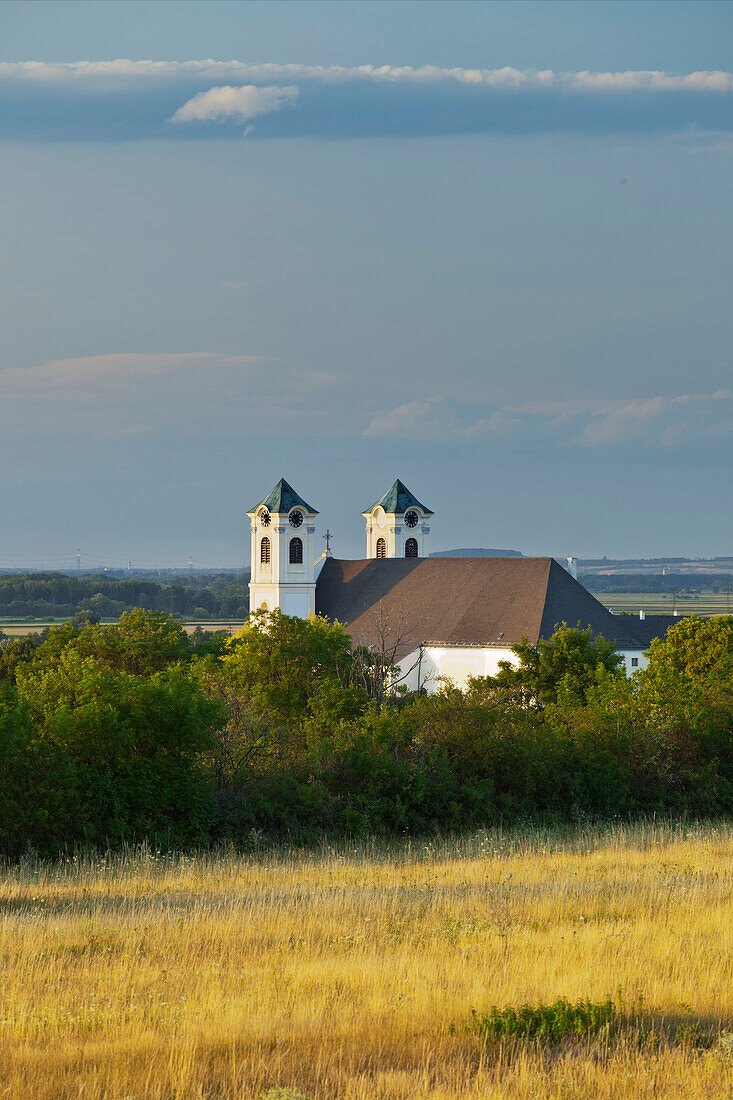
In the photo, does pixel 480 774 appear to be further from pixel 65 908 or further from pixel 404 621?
pixel 404 621

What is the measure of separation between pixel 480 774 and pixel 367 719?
306 centimetres

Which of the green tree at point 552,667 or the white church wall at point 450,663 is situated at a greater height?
the green tree at point 552,667

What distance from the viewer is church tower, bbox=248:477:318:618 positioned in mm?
84375

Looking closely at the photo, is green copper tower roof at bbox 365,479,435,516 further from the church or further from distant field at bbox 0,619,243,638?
distant field at bbox 0,619,243,638

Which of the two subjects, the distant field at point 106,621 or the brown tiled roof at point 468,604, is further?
the distant field at point 106,621

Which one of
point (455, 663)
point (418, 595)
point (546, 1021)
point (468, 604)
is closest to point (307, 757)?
point (546, 1021)

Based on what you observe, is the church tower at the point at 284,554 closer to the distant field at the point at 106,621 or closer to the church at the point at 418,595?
the church at the point at 418,595

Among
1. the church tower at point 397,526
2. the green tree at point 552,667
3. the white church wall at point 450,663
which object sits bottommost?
the white church wall at point 450,663

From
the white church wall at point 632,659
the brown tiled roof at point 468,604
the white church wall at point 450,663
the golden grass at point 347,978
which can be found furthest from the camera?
the white church wall at point 632,659

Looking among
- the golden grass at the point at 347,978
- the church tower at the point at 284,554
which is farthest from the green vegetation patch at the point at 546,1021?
the church tower at the point at 284,554

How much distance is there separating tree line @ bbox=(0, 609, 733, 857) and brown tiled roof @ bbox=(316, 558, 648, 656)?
31.8 metres

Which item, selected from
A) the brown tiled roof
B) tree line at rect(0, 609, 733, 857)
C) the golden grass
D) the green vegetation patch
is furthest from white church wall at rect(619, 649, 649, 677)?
the green vegetation patch

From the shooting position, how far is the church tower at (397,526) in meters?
92.1

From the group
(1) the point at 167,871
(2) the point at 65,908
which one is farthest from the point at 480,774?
(2) the point at 65,908
